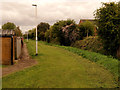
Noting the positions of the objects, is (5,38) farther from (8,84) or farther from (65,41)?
(65,41)

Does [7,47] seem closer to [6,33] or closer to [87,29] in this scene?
[6,33]

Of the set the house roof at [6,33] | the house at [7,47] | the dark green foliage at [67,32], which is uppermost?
the dark green foliage at [67,32]

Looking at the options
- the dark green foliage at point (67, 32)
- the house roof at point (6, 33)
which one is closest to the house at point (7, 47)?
the house roof at point (6, 33)

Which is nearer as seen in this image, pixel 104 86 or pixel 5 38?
pixel 104 86

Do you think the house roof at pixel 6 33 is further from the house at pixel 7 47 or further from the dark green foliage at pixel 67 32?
the dark green foliage at pixel 67 32

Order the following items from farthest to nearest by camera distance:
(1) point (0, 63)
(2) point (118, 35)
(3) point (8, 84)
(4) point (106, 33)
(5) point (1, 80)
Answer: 1. (4) point (106, 33)
2. (2) point (118, 35)
3. (1) point (0, 63)
4. (5) point (1, 80)
5. (3) point (8, 84)

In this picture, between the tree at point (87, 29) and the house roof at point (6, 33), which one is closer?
the house roof at point (6, 33)

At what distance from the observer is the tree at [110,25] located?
10.7 meters

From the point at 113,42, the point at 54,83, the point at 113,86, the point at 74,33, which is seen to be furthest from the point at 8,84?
the point at 74,33

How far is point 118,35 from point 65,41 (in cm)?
1552

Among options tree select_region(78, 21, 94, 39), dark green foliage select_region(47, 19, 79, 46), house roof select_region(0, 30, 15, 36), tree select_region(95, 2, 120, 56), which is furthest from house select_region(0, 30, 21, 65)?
tree select_region(78, 21, 94, 39)

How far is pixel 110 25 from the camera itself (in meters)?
10.7

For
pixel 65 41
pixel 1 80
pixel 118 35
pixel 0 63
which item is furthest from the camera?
pixel 65 41

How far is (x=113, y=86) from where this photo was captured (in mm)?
4465
